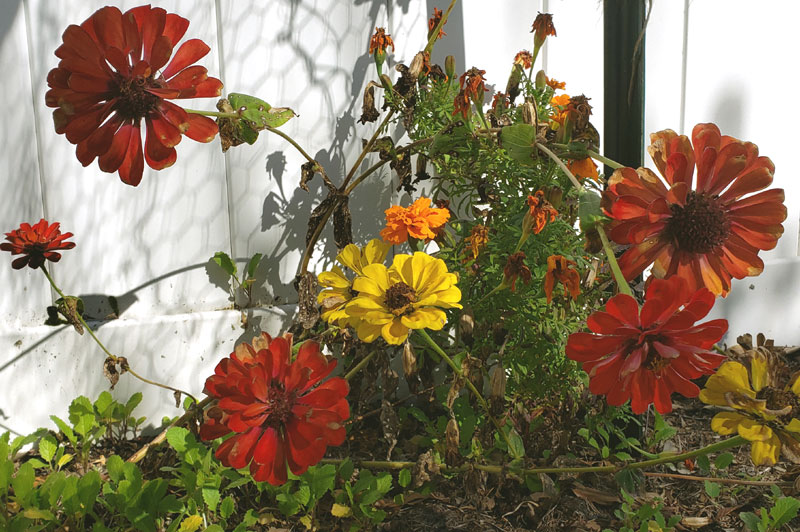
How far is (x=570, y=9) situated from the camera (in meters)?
1.57

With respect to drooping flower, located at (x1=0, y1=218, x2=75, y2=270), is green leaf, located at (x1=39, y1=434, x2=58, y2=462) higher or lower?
lower

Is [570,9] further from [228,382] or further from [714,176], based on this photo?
[228,382]

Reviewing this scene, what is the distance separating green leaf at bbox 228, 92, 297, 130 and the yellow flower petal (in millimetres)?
729

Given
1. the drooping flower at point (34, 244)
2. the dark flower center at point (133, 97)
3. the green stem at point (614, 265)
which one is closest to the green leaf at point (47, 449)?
the drooping flower at point (34, 244)

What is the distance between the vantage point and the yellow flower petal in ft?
2.33

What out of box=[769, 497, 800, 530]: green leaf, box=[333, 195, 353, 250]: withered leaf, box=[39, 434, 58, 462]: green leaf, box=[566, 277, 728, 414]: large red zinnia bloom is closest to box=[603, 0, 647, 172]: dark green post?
box=[333, 195, 353, 250]: withered leaf

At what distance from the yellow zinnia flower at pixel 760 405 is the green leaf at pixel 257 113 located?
2.21ft

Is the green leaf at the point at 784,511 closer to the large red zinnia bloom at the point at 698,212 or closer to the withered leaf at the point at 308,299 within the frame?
the large red zinnia bloom at the point at 698,212

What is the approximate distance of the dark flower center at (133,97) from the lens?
656 mm

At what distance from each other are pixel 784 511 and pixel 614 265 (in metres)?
0.65

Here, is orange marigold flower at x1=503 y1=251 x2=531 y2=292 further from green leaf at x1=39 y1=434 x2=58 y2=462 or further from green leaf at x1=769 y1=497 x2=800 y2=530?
green leaf at x1=39 y1=434 x2=58 y2=462

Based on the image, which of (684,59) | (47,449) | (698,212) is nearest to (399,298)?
(698,212)

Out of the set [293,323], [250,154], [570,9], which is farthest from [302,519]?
[570,9]

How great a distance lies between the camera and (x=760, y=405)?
70cm
